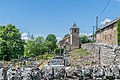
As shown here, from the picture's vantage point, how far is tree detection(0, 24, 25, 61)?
59.6 metres

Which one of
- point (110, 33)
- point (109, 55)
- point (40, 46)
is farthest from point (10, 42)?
point (109, 55)

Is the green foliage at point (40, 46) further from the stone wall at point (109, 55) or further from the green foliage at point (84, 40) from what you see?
the stone wall at point (109, 55)

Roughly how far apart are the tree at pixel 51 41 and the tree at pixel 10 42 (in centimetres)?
3640

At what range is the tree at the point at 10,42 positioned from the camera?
196ft

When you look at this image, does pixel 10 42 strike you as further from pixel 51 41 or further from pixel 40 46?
pixel 51 41

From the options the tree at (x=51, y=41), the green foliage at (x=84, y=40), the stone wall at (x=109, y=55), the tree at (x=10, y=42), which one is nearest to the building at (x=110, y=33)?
the tree at (x=10, y=42)

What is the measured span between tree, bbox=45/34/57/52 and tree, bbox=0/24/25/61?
36402mm

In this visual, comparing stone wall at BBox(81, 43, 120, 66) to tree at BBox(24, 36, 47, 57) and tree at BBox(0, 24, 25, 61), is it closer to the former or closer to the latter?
tree at BBox(0, 24, 25, 61)

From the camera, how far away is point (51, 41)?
108500mm

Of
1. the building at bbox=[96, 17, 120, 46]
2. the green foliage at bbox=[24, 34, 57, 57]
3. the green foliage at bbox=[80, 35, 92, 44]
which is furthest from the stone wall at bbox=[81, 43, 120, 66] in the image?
the green foliage at bbox=[80, 35, 92, 44]

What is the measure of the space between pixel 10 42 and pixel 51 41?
1887 inches

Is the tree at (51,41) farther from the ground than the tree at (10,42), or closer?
farther from the ground

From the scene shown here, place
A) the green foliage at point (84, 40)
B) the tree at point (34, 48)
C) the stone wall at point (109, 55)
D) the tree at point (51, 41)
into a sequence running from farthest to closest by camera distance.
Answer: the green foliage at point (84, 40) → the tree at point (51, 41) → the tree at point (34, 48) → the stone wall at point (109, 55)

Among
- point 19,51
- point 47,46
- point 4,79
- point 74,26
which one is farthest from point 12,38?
point 4,79
